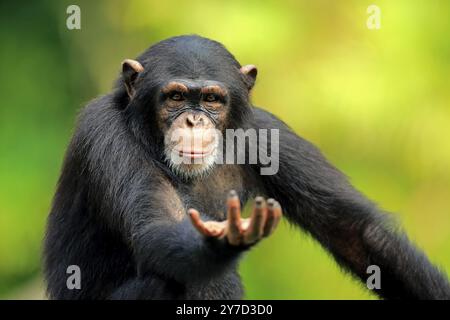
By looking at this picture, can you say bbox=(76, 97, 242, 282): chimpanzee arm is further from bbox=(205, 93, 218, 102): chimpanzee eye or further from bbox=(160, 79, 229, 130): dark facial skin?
bbox=(205, 93, 218, 102): chimpanzee eye

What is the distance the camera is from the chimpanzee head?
6.95 meters

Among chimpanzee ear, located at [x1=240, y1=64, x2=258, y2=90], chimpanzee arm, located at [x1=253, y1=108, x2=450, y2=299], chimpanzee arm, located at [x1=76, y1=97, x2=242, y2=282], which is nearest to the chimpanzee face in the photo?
chimpanzee arm, located at [x1=76, y1=97, x2=242, y2=282]

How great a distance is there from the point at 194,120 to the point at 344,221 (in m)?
1.46

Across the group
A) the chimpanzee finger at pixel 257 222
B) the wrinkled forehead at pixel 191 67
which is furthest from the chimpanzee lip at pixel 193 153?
the chimpanzee finger at pixel 257 222

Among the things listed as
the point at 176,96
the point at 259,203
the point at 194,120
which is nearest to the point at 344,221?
the point at 194,120

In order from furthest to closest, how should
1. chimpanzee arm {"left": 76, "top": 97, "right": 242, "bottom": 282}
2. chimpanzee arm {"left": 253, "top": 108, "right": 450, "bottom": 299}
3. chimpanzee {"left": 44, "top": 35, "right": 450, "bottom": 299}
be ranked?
1. chimpanzee arm {"left": 253, "top": 108, "right": 450, "bottom": 299}
2. chimpanzee {"left": 44, "top": 35, "right": 450, "bottom": 299}
3. chimpanzee arm {"left": 76, "top": 97, "right": 242, "bottom": 282}

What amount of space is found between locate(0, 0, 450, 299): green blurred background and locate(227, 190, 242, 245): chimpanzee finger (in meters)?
5.61

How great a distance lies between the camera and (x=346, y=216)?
7.57 meters

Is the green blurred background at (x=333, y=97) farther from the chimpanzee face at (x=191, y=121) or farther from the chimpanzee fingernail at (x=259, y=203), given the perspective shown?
the chimpanzee fingernail at (x=259, y=203)

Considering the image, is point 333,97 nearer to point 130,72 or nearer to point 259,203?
point 130,72

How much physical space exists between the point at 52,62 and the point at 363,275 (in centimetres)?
682

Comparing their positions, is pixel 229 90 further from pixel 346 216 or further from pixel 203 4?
pixel 203 4

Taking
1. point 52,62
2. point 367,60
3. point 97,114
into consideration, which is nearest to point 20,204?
point 52,62

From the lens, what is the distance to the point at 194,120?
6973mm
